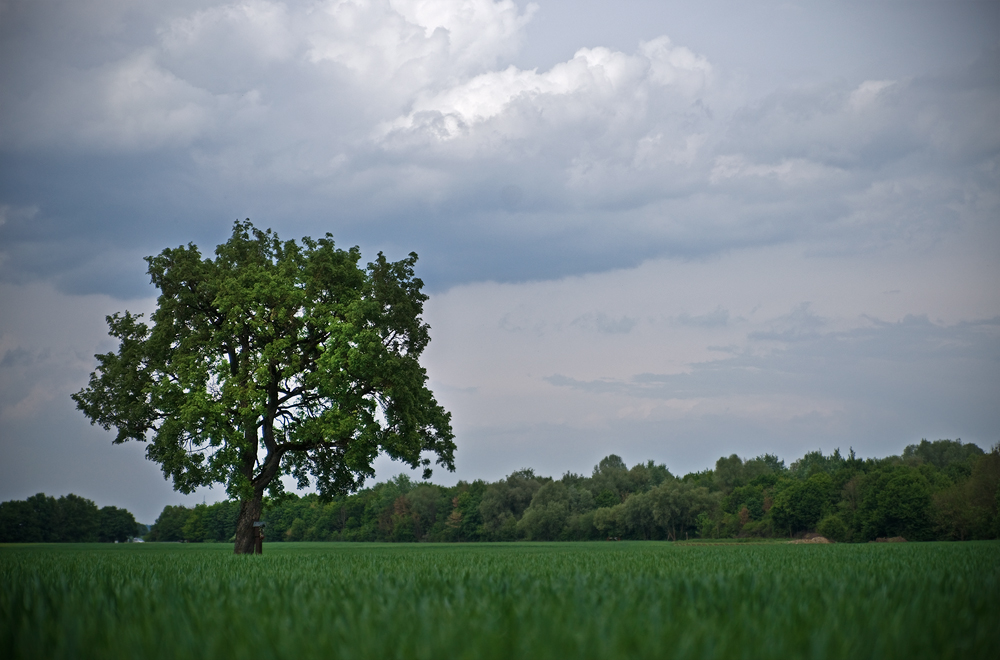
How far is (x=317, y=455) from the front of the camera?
3262 centimetres

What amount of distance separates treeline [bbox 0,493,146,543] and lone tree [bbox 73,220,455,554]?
86.4 meters

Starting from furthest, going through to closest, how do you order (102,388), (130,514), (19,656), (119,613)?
(130,514) → (102,388) → (119,613) → (19,656)

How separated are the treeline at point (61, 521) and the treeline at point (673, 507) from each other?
18655mm

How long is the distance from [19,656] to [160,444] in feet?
92.9

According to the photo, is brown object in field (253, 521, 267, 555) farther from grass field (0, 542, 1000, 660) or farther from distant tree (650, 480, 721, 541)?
distant tree (650, 480, 721, 541)

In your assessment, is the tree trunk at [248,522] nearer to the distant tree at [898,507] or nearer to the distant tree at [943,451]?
the distant tree at [898,507]

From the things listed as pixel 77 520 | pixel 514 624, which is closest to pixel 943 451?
pixel 77 520

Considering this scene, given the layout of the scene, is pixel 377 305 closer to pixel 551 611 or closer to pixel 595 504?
pixel 551 611

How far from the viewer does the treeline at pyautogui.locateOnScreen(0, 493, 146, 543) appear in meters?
99.3

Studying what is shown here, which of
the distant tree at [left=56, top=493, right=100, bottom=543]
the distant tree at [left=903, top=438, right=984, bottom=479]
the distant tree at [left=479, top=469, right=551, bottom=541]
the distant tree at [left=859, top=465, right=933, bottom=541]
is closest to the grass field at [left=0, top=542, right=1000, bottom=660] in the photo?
the distant tree at [left=859, top=465, right=933, bottom=541]

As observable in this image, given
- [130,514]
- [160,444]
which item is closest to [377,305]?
[160,444]

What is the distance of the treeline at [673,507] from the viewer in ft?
246

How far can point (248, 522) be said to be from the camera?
31.6 m

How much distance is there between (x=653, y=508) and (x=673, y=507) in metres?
2.92
